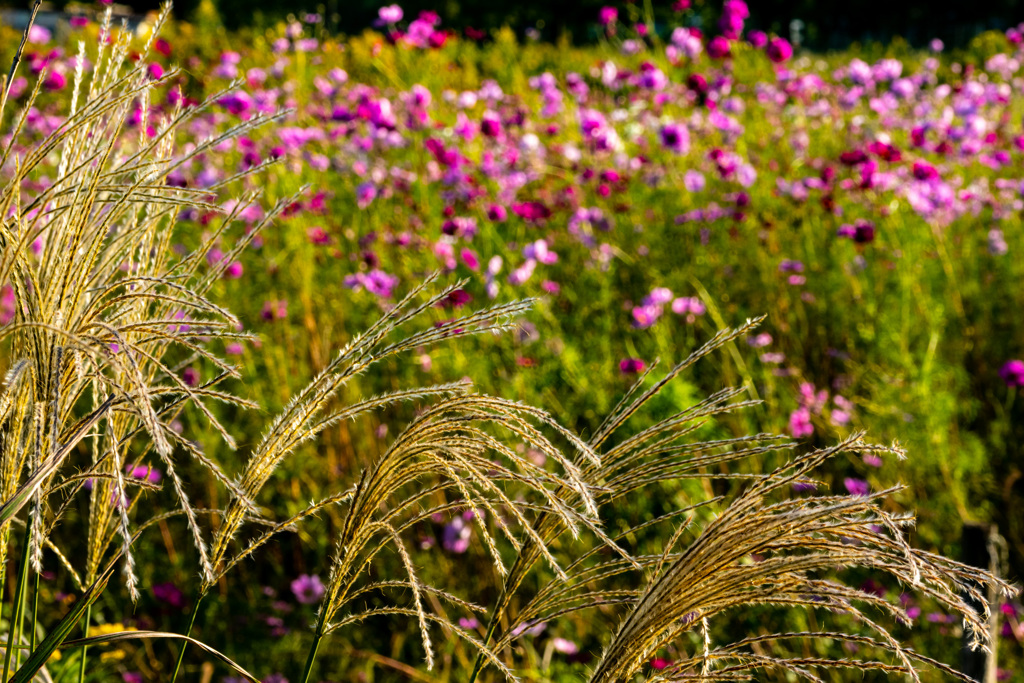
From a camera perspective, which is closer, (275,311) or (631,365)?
(631,365)

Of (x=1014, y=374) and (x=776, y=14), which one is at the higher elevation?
(x=1014, y=374)

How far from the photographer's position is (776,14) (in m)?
24.0

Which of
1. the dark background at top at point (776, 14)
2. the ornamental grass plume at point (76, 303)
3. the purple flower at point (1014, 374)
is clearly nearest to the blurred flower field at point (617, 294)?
the purple flower at point (1014, 374)

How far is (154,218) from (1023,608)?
8.24ft

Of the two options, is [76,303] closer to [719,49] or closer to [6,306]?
[6,306]

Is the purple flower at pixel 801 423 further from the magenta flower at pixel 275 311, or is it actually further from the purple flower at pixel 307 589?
the magenta flower at pixel 275 311

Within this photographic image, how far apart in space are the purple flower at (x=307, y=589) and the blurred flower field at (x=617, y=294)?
0.01m

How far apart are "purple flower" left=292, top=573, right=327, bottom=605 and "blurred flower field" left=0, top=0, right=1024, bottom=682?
0.01 meters

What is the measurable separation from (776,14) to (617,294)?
2274 cm

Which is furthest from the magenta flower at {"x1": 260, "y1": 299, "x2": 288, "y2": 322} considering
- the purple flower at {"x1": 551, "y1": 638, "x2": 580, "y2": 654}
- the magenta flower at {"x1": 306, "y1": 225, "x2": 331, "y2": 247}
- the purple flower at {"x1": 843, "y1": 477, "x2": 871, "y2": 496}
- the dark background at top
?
the dark background at top

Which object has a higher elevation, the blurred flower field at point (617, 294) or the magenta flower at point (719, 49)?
the magenta flower at point (719, 49)

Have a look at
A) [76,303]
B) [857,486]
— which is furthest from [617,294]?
[76,303]

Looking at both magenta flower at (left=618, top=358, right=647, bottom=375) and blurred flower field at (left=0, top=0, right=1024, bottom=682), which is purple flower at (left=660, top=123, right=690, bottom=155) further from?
magenta flower at (left=618, top=358, right=647, bottom=375)

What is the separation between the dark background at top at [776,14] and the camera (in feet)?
66.4
